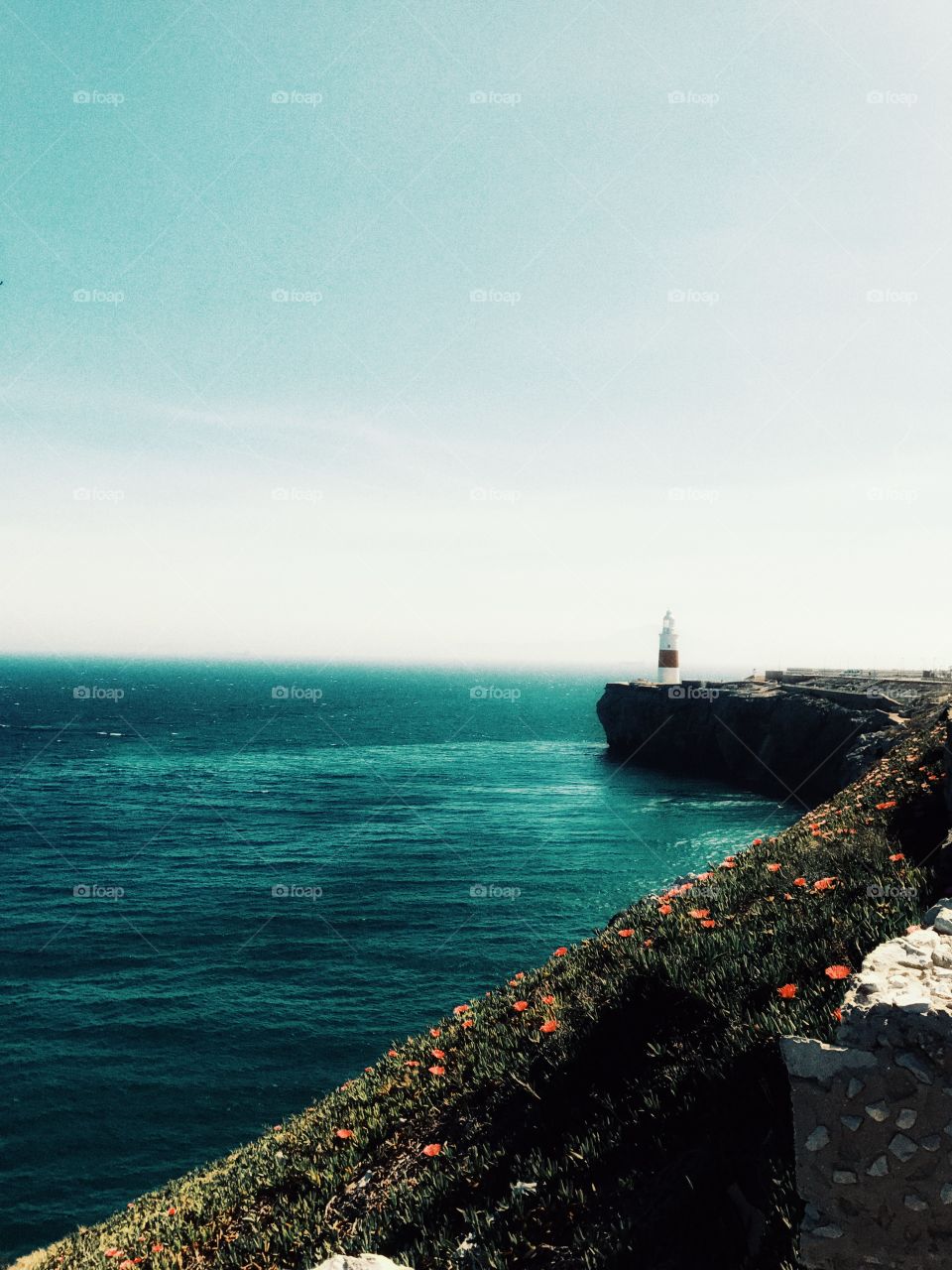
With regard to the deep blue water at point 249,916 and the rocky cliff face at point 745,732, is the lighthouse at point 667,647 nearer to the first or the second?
the rocky cliff face at point 745,732

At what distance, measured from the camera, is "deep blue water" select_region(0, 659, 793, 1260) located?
20797 millimetres

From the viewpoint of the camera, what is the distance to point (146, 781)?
66688mm

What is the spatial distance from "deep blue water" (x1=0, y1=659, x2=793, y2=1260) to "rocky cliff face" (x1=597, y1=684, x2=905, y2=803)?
384 centimetres

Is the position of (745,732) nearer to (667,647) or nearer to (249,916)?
(667,647)

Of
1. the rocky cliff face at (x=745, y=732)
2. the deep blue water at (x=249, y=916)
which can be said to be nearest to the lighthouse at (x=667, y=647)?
the rocky cliff face at (x=745, y=732)

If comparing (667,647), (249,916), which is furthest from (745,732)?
(249,916)

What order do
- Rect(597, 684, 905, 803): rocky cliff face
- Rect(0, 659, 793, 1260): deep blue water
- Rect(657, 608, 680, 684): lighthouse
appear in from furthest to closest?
1. Rect(657, 608, 680, 684): lighthouse
2. Rect(597, 684, 905, 803): rocky cliff face
3. Rect(0, 659, 793, 1260): deep blue water

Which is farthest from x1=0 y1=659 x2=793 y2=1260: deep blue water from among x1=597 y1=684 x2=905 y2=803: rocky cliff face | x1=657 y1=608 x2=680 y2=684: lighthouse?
x1=657 y1=608 x2=680 y2=684: lighthouse

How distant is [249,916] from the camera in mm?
34781

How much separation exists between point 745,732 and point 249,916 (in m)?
43.4

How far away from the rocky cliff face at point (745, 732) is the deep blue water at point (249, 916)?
384 cm

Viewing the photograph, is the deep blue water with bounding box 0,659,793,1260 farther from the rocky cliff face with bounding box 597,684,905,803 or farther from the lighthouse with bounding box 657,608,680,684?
the lighthouse with bounding box 657,608,680,684

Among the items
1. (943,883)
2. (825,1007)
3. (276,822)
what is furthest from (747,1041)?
(276,822)

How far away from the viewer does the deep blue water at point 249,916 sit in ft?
68.2
